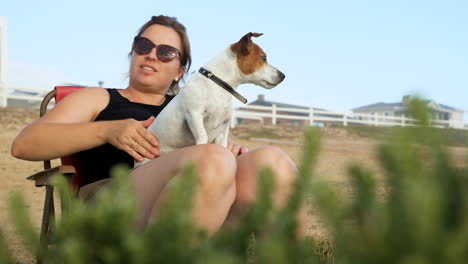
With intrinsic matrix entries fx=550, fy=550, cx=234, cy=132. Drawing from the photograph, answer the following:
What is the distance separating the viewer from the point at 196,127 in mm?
3277

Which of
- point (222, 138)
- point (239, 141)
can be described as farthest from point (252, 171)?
point (239, 141)

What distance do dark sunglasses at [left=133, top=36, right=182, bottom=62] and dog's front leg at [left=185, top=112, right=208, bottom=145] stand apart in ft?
1.49

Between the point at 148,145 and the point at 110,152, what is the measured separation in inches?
27.1

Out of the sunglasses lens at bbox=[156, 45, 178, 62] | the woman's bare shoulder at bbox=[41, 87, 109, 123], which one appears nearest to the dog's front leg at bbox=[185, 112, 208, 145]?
the sunglasses lens at bbox=[156, 45, 178, 62]

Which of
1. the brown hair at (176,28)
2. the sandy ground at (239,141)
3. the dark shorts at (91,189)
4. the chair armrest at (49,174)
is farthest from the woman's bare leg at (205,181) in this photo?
the sandy ground at (239,141)

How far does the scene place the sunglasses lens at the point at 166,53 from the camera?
9.50ft

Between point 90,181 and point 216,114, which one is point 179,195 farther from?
point 216,114

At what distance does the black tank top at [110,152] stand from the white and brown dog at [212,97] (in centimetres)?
23

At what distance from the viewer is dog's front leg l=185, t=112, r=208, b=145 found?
3.27 m

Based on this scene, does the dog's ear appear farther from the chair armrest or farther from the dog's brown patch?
the chair armrest

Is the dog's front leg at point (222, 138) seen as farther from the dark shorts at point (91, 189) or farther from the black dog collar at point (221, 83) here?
the dark shorts at point (91, 189)

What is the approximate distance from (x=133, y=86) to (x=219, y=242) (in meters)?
2.37

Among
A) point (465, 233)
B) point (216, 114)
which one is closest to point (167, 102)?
point (216, 114)

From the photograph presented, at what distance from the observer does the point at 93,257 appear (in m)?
0.63
